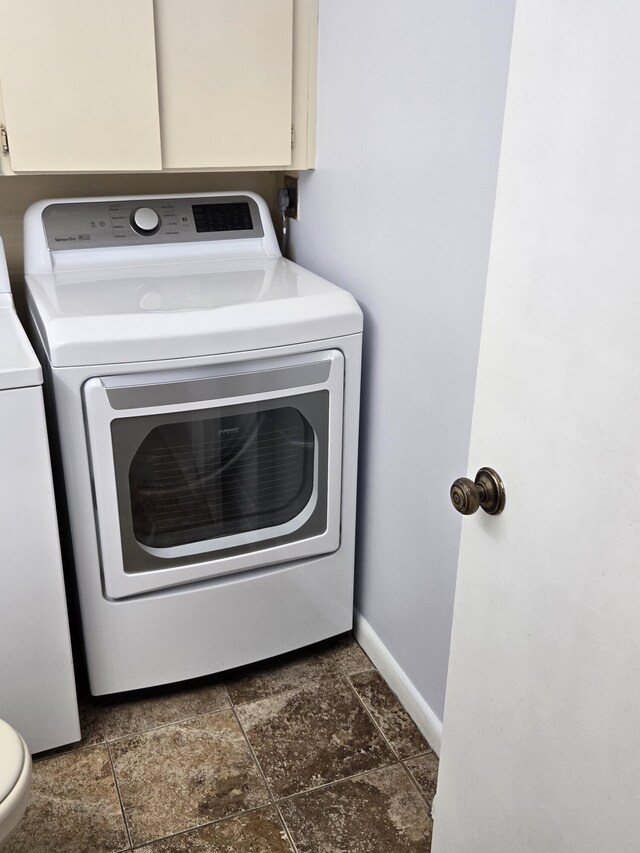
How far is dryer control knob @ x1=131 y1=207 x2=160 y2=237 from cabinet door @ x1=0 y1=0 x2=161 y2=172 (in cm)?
20

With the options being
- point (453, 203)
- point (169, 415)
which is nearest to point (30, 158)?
point (169, 415)

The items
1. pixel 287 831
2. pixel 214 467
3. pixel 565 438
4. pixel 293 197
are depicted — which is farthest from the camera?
pixel 293 197

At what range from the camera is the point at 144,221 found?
2049 millimetres

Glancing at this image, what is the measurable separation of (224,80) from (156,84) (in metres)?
0.17

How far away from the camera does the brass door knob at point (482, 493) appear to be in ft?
3.33

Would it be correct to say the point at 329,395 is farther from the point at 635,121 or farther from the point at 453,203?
the point at 635,121

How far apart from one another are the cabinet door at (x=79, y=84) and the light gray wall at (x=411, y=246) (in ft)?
1.50

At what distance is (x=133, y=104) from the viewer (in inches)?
70.9

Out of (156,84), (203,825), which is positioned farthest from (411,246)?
(203,825)

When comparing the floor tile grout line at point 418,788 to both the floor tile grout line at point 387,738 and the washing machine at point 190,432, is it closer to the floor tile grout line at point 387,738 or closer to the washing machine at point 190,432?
the floor tile grout line at point 387,738

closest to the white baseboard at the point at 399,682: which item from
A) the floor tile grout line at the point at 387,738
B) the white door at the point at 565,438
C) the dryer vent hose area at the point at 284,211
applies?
the floor tile grout line at the point at 387,738

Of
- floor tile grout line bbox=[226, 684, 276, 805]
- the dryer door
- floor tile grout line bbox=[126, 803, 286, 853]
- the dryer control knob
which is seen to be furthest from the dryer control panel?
floor tile grout line bbox=[126, 803, 286, 853]

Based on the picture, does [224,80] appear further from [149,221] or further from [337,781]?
[337,781]

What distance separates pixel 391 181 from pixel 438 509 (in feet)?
2.33
